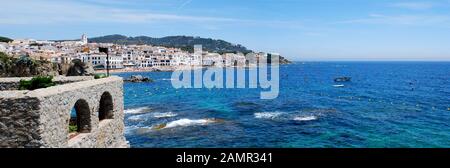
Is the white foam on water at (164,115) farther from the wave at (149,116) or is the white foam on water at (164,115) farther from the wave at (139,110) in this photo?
the wave at (139,110)

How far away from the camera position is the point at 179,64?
185625mm

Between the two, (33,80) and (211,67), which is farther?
(211,67)

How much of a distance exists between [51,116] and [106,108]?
664 centimetres

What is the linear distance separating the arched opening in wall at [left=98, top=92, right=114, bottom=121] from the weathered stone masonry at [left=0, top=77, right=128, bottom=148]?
0.76 meters

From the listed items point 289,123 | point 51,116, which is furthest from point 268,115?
point 51,116

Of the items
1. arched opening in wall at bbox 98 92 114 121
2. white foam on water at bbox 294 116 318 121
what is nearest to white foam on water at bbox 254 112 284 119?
white foam on water at bbox 294 116 318 121

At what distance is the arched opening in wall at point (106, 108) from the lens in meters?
20.9

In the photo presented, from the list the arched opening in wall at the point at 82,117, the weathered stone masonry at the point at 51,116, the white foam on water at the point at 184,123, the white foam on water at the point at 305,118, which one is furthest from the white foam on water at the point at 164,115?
the arched opening in wall at the point at 82,117

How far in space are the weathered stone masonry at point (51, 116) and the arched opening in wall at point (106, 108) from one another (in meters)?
0.76

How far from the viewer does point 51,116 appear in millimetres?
14297
